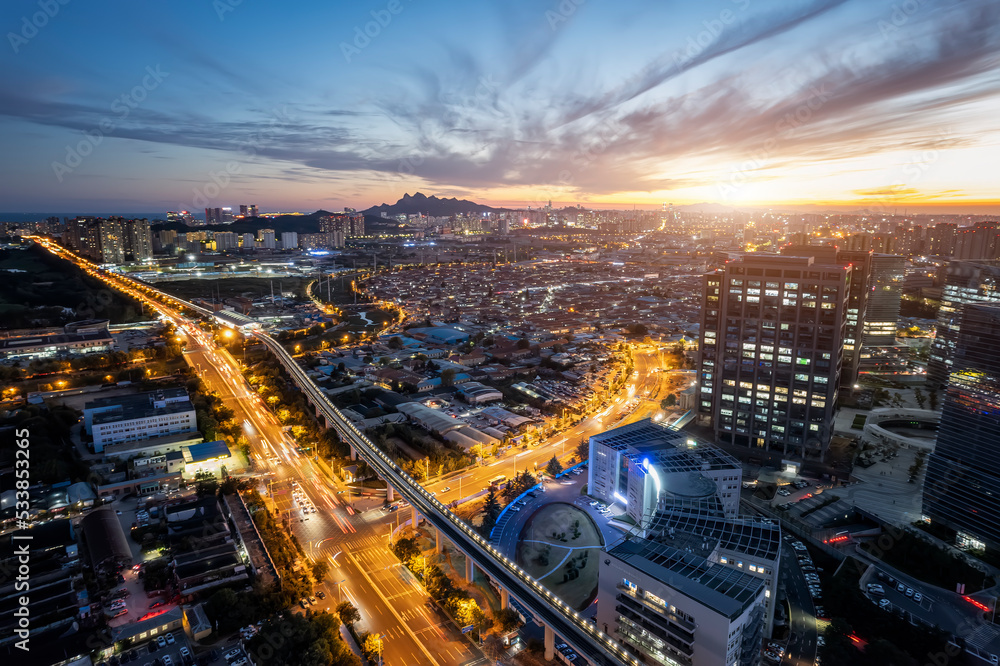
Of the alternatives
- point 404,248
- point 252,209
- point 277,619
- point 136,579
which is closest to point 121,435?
point 136,579

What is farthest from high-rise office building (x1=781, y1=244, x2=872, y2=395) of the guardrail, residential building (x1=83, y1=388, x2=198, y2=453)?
residential building (x1=83, y1=388, x2=198, y2=453)

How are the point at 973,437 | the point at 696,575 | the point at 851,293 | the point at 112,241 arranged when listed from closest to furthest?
1. the point at 696,575
2. the point at 973,437
3. the point at 851,293
4. the point at 112,241

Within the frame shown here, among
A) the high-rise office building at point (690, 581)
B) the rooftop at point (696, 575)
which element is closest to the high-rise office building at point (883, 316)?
the high-rise office building at point (690, 581)

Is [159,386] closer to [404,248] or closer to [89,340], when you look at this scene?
[89,340]

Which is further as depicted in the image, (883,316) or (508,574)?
(883,316)

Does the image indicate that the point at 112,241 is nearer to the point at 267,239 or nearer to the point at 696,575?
the point at 267,239

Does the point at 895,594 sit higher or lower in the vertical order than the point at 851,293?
lower

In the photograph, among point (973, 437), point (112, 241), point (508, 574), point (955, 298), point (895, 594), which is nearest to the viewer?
point (508, 574)

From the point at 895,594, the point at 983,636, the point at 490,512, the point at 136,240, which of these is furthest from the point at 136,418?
the point at 136,240
